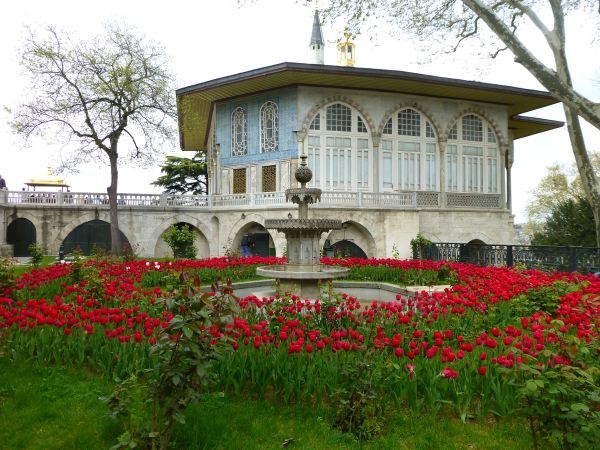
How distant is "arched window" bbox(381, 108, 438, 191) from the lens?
75.9ft

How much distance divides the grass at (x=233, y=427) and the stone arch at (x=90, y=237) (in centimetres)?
2061

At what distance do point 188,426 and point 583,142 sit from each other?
11.2m

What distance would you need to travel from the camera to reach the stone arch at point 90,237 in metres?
23.6

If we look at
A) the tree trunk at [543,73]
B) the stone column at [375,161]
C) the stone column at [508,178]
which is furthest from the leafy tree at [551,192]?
the tree trunk at [543,73]

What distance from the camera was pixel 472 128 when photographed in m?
25.1

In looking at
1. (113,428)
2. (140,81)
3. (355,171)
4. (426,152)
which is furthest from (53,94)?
(113,428)

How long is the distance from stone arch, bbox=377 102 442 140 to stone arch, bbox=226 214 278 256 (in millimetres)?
7981

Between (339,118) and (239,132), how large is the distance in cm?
565

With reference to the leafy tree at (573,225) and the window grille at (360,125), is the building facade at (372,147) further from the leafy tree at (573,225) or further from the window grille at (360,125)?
the leafy tree at (573,225)

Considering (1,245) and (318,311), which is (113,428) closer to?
(318,311)

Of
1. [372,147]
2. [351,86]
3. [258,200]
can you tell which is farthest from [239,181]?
[351,86]

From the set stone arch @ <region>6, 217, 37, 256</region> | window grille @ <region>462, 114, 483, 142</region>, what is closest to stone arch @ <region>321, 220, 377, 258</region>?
window grille @ <region>462, 114, 483, 142</region>

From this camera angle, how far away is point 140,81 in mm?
22734

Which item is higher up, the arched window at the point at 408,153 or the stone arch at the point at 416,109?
the stone arch at the point at 416,109
